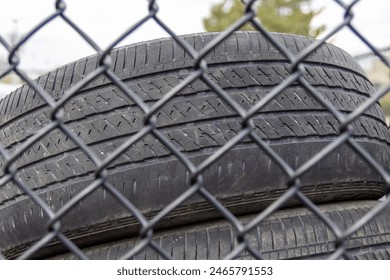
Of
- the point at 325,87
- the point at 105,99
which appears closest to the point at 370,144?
the point at 325,87

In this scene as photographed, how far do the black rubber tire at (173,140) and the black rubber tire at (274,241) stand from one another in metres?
0.04

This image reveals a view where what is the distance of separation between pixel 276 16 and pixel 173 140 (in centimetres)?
1067

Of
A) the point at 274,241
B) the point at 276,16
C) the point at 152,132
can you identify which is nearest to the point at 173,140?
the point at 274,241

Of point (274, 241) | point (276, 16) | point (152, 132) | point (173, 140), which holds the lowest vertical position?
point (152, 132)

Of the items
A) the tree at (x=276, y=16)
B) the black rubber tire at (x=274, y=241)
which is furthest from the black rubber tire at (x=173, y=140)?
the tree at (x=276, y=16)

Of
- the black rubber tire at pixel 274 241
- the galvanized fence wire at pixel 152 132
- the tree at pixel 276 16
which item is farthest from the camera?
the tree at pixel 276 16

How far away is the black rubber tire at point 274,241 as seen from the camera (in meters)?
1.33

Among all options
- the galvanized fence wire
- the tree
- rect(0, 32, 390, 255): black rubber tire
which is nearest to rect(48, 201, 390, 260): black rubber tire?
rect(0, 32, 390, 255): black rubber tire

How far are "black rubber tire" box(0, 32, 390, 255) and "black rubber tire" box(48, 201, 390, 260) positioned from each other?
41mm

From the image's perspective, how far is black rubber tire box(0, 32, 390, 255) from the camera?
4.47 feet

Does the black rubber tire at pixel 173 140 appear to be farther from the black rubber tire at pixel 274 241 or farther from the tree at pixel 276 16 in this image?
the tree at pixel 276 16

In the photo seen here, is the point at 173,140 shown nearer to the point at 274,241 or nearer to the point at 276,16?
the point at 274,241

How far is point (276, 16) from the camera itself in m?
11.6
